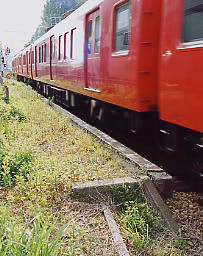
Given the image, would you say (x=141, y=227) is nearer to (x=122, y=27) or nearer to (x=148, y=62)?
(x=148, y=62)

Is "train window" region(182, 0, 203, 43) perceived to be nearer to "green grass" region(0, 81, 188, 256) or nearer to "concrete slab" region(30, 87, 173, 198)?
"concrete slab" region(30, 87, 173, 198)

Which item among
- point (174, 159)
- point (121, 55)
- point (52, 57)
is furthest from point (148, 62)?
point (52, 57)

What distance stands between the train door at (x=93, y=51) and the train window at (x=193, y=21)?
108 inches

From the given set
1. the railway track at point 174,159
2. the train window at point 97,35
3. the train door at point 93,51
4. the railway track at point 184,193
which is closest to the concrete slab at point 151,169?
the railway track at point 184,193

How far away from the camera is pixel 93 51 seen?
20.7 feet

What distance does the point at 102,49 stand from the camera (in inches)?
223

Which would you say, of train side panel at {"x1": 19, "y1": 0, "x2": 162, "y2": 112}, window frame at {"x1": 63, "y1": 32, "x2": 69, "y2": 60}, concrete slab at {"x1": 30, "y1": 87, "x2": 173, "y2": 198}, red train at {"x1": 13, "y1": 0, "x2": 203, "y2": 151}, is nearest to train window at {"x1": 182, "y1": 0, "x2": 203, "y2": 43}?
red train at {"x1": 13, "y1": 0, "x2": 203, "y2": 151}

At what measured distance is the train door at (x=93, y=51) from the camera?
239 inches

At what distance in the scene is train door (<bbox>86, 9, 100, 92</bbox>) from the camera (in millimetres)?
6066

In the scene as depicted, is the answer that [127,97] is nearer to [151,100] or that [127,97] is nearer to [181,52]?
[151,100]

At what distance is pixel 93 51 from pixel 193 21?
3.27m

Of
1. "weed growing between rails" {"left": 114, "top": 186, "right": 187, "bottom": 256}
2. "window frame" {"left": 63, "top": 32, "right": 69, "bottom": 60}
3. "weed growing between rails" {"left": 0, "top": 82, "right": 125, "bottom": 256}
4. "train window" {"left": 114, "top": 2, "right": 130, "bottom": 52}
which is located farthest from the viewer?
"window frame" {"left": 63, "top": 32, "right": 69, "bottom": 60}

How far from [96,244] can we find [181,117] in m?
1.66

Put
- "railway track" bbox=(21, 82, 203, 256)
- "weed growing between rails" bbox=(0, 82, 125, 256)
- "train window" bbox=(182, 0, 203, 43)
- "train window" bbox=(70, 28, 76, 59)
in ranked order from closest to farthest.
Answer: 1. "weed growing between rails" bbox=(0, 82, 125, 256)
2. "railway track" bbox=(21, 82, 203, 256)
3. "train window" bbox=(182, 0, 203, 43)
4. "train window" bbox=(70, 28, 76, 59)
